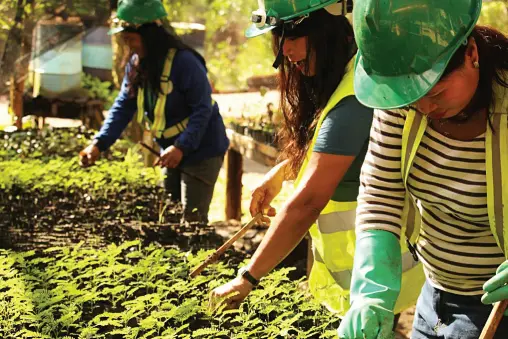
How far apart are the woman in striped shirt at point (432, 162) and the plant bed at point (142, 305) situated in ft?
1.42

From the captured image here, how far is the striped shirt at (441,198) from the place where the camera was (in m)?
1.93

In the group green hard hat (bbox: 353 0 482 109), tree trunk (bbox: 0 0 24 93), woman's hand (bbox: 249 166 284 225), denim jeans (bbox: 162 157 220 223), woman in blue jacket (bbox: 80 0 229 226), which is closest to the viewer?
green hard hat (bbox: 353 0 482 109)

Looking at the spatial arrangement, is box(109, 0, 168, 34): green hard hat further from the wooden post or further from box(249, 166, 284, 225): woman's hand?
the wooden post

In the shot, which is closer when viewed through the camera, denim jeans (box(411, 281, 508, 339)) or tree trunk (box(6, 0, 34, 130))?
denim jeans (box(411, 281, 508, 339))

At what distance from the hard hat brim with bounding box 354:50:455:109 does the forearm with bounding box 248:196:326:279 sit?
631mm

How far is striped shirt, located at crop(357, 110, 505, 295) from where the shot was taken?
1.93 meters

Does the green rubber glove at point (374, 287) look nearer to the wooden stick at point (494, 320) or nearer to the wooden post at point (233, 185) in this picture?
the wooden stick at point (494, 320)

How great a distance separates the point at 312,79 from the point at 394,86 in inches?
35.1

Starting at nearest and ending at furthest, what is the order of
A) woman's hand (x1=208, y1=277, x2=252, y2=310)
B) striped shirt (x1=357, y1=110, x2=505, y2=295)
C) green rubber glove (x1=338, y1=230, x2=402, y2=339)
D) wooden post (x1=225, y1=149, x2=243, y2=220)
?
1. green rubber glove (x1=338, y1=230, x2=402, y2=339)
2. striped shirt (x1=357, y1=110, x2=505, y2=295)
3. woman's hand (x1=208, y1=277, x2=252, y2=310)
4. wooden post (x1=225, y1=149, x2=243, y2=220)

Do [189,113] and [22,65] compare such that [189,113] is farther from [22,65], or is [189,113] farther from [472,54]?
[22,65]

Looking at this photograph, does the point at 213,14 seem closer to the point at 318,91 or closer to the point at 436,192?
the point at 318,91

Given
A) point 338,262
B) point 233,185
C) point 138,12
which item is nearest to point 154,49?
point 138,12

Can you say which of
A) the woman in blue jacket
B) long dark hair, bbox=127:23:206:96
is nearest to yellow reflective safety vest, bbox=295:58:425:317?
the woman in blue jacket

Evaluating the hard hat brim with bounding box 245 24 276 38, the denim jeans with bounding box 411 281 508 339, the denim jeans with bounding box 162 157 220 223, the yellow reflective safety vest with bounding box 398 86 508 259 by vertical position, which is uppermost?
the hard hat brim with bounding box 245 24 276 38
